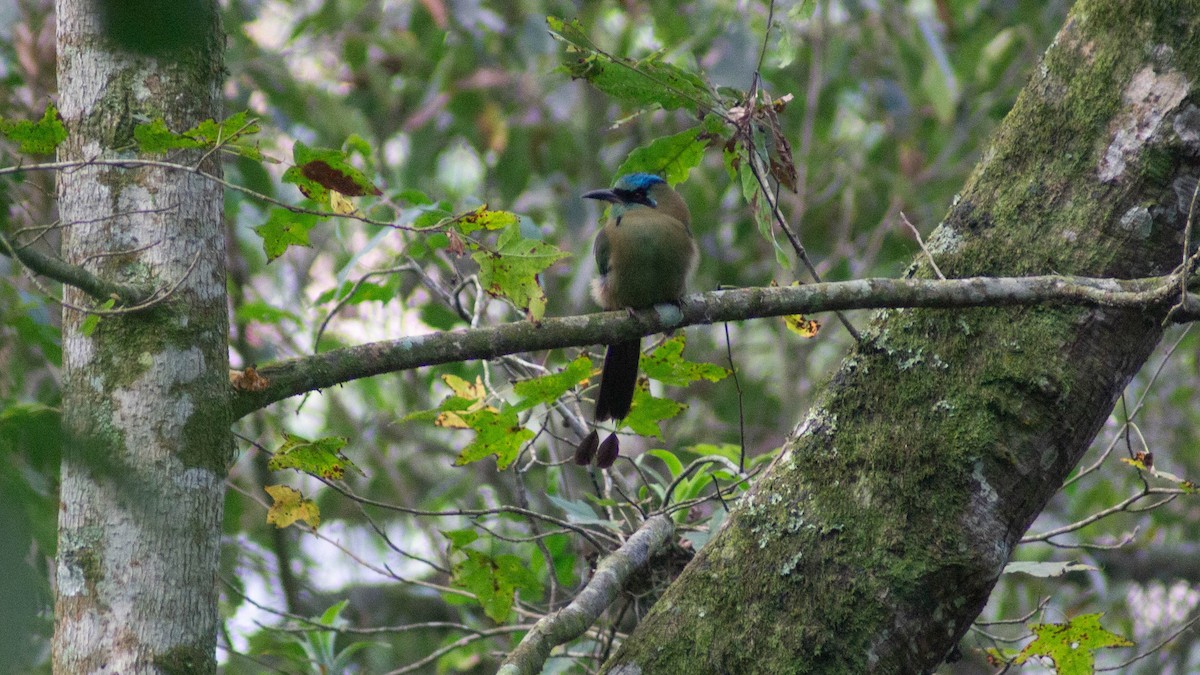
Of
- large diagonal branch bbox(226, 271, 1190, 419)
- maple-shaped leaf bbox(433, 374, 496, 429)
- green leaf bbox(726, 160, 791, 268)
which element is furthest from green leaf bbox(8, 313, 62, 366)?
green leaf bbox(726, 160, 791, 268)

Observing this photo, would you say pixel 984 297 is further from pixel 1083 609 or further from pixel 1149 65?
pixel 1083 609

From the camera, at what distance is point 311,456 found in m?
2.36

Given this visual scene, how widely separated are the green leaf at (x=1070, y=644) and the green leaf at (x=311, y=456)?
5.45ft

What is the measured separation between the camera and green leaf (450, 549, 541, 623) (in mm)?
2965

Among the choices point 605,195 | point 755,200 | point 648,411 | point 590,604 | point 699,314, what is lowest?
point 590,604

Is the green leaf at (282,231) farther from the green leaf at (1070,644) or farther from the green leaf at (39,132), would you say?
the green leaf at (1070,644)

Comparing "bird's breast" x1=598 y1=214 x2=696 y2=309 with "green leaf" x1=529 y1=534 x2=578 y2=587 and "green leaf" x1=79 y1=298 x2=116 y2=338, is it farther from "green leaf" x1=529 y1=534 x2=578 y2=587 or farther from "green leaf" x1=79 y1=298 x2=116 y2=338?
"green leaf" x1=79 y1=298 x2=116 y2=338

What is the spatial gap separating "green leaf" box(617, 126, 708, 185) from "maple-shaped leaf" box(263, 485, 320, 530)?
1.13m

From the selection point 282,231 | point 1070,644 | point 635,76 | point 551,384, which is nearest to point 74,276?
point 282,231

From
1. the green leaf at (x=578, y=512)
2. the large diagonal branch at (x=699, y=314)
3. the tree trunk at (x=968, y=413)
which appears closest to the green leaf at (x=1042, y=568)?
the tree trunk at (x=968, y=413)

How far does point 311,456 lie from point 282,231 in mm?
503

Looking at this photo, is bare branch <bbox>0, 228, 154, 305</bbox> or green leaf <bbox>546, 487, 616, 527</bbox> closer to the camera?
bare branch <bbox>0, 228, 154, 305</bbox>

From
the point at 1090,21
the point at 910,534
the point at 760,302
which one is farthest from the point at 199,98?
the point at 1090,21

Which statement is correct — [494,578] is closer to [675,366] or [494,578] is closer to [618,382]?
[618,382]
